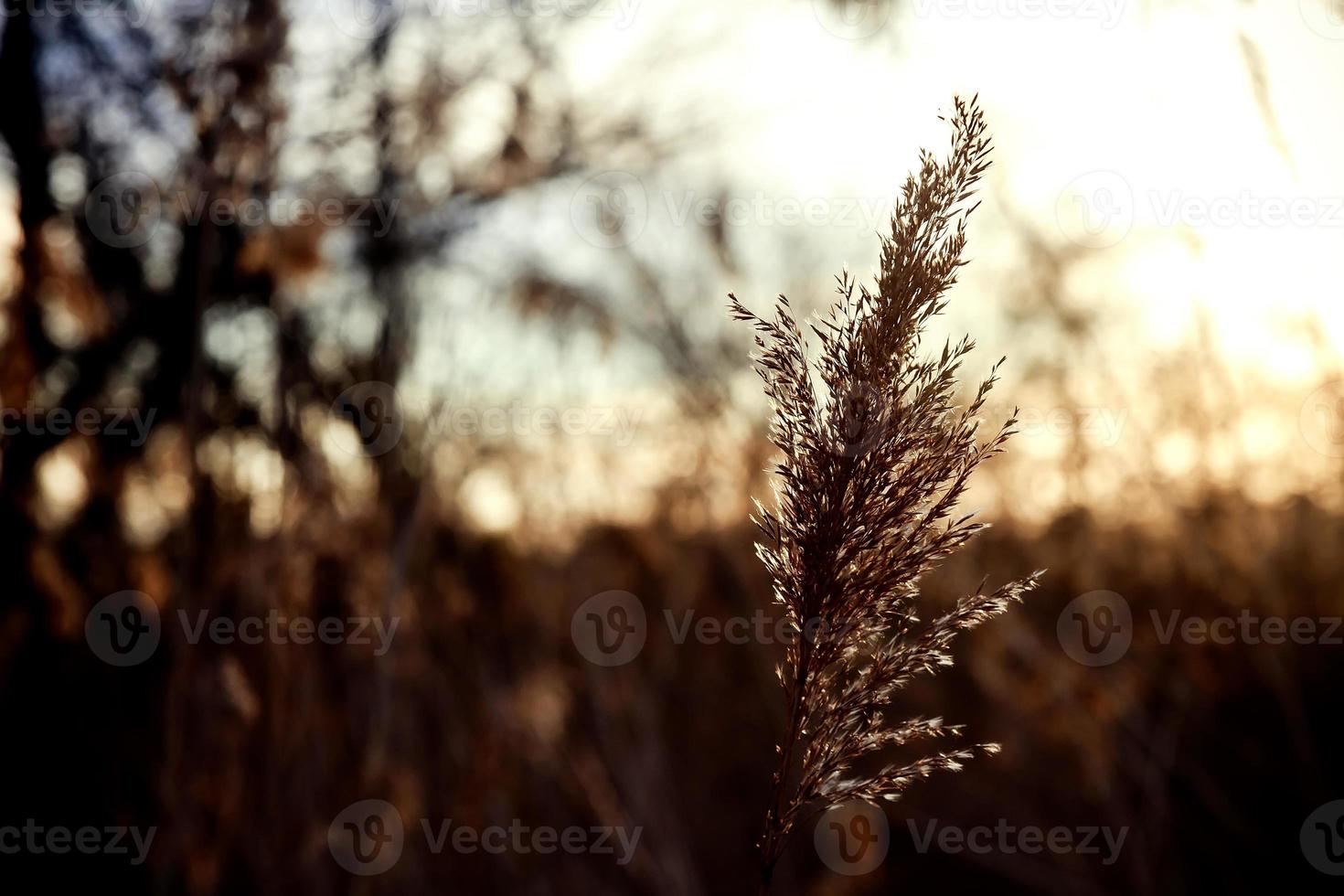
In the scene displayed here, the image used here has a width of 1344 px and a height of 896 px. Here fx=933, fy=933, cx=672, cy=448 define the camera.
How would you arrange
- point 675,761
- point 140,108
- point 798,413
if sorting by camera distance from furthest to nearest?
point 675,761 → point 140,108 → point 798,413

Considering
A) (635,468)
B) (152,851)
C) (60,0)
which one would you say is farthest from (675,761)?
(60,0)

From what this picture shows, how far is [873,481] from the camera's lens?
2.50 ft

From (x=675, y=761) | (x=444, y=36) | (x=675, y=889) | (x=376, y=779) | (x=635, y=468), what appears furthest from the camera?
(x=675, y=761)

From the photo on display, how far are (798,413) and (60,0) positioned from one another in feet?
12.2

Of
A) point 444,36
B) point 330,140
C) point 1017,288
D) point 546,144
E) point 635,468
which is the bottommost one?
point 635,468

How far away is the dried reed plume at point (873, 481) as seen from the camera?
2.33 ft

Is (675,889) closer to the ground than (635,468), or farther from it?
closer to the ground

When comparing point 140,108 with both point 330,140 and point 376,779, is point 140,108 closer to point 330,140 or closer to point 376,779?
point 330,140

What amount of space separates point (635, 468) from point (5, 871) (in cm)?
270

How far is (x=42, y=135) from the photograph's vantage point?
3.58m

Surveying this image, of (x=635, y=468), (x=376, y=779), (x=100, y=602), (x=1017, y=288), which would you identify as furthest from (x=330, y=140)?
(x=1017, y=288)

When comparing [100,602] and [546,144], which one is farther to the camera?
[546,144]

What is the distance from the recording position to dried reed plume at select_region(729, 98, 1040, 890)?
2.33 ft

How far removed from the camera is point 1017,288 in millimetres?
3680
